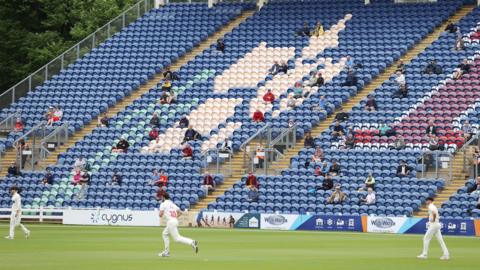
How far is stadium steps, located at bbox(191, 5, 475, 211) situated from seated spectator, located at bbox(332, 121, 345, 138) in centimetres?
136

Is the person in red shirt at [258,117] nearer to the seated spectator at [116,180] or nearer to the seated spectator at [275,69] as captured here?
the seated spectator at [275,69]

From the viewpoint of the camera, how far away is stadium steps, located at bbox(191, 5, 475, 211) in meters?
56.0

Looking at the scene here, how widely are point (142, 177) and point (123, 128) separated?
520 centimetres

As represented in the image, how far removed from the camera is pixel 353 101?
60531mm

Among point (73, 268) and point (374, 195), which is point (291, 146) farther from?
point (73, 268)

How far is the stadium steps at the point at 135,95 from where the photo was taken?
A: 61.6m

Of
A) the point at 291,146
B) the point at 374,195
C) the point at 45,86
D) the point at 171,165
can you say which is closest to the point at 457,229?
the point at 374,195

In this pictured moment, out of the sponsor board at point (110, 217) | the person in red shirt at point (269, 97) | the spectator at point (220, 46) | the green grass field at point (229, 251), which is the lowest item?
the green grass field at point (229, 251)

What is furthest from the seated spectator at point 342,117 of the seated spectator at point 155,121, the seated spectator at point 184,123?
the seated spectator at point 155,121

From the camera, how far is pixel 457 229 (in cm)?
4806

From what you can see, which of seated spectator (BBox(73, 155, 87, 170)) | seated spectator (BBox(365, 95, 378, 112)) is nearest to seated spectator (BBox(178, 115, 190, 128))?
seated spectator (BBox(73, 155, 87, 170))

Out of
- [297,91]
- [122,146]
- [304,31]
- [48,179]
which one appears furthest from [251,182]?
[304,31]

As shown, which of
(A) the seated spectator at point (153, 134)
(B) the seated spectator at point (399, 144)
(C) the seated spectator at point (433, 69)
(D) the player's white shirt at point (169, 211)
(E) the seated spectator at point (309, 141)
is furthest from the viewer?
(A) the seated spectator at point (153, 134)

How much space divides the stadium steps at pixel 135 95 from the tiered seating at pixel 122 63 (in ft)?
0.90
